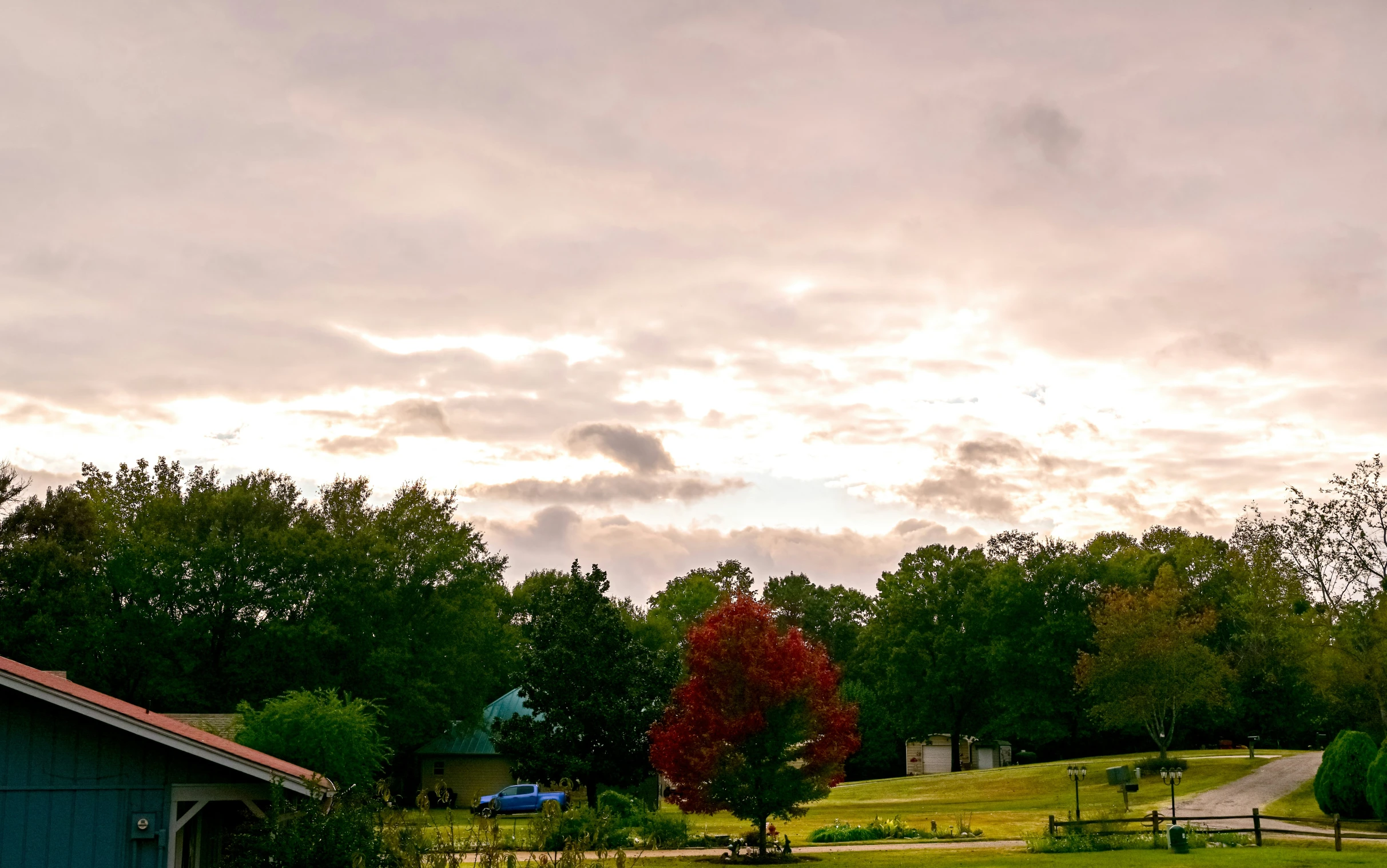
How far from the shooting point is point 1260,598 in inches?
2872

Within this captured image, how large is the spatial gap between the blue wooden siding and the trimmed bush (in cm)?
3973

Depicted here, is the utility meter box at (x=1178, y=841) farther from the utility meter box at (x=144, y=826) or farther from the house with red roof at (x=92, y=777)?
the utility meter box at (x=144, y=826)

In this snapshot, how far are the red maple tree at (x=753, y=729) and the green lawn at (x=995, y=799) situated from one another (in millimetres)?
9536

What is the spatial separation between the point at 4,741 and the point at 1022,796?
53949 millimetres

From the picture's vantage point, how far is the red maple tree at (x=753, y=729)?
35094 mm

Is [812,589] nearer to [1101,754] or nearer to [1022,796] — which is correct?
[1101,754]

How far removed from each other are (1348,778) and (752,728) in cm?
2497

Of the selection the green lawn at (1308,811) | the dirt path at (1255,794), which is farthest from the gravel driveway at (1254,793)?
the green lawn at (1308,811)

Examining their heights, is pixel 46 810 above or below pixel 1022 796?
above

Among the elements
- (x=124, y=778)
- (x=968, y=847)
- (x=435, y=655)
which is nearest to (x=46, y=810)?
(x=124, y=778)

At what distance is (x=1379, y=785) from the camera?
4194cm

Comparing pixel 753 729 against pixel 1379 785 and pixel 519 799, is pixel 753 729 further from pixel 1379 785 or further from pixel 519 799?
pixel 519 799

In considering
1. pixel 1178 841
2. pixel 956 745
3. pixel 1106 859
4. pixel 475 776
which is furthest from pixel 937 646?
pixel 1106 859

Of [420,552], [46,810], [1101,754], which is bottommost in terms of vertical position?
[1101,754]
